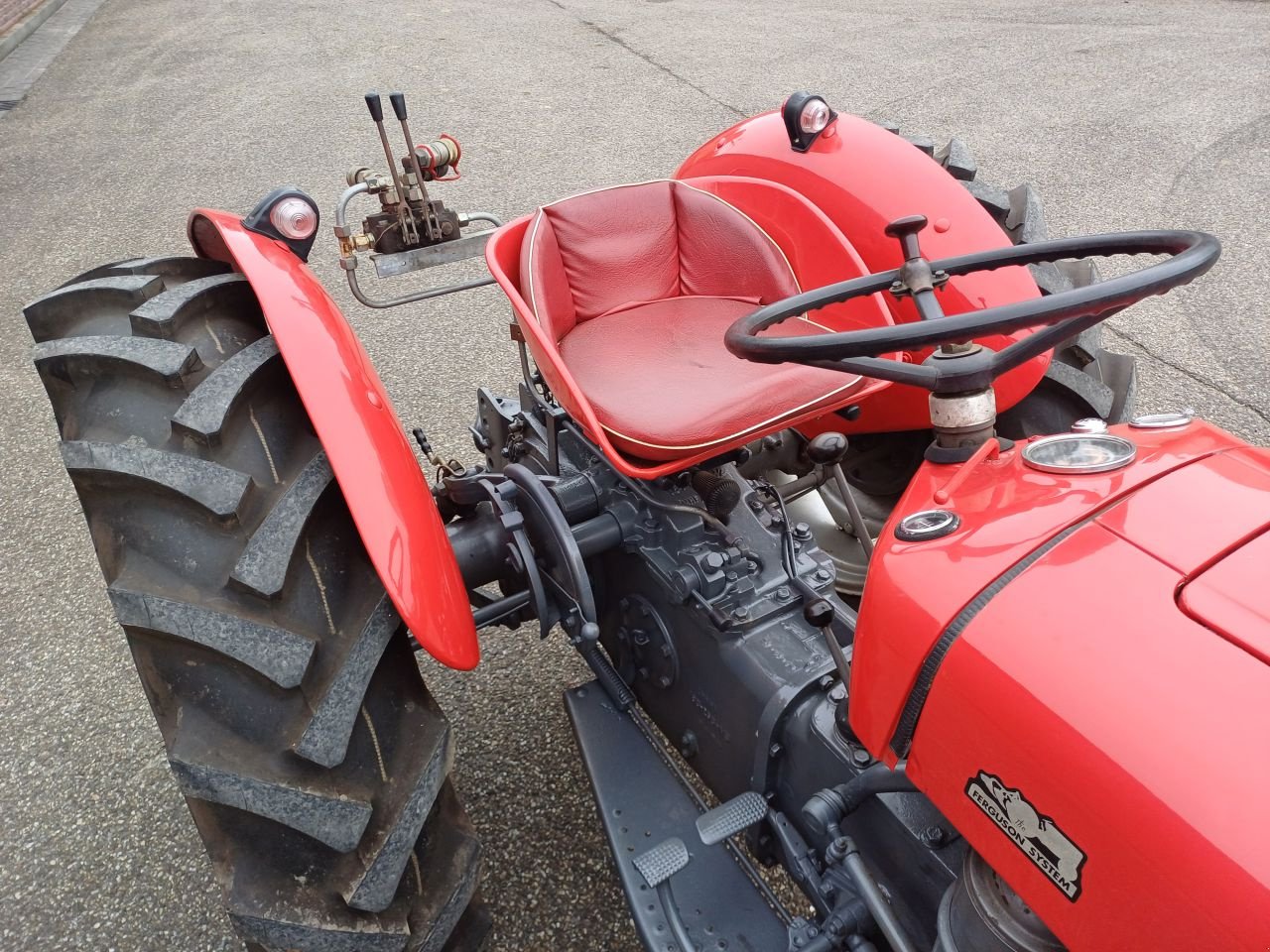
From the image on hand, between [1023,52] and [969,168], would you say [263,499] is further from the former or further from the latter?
[1023,52]

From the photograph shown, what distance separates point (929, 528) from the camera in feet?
2.89

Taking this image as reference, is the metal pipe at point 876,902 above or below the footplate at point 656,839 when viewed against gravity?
above

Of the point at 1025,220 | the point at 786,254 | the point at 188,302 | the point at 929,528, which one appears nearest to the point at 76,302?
the point at 188,302

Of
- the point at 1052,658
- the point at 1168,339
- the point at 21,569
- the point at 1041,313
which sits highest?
the point at 1041,313

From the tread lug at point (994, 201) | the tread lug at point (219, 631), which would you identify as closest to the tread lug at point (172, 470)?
the tread lug at point (219, 631)

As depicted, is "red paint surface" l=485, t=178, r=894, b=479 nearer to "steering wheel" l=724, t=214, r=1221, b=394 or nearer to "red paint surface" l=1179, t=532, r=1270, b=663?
"steering wheel" l=724, t=214, r=1221, b=394

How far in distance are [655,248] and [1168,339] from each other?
2239 mm

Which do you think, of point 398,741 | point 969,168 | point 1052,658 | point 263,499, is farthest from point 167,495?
point 969,168

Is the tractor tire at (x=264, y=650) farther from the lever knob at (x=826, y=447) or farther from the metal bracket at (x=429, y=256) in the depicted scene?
the lever knob at (x=826, y=447)

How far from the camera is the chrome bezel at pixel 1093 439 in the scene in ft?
2.92

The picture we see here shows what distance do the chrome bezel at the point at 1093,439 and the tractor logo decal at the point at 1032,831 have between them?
0.31m

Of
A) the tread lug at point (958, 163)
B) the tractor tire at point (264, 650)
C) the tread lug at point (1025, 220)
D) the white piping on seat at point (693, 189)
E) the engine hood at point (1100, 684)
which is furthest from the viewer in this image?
the tread lug at point (958, 163)

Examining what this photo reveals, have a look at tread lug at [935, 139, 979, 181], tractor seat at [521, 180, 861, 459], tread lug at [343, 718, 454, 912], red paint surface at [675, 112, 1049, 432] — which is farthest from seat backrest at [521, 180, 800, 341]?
tread lug at [343, 718, 454, 912]

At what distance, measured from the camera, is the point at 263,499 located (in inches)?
45.9
